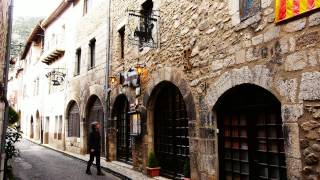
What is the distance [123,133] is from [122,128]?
177 mm

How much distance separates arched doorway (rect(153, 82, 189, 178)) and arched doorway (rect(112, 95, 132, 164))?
74.5 inches

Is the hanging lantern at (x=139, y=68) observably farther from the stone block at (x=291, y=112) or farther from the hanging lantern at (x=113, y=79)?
the stone block at (x=291, y=112)

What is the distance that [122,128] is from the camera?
10.6 meters

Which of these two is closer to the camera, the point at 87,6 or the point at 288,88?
the point at 288,88

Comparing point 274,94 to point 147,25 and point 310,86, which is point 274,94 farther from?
point 147,25

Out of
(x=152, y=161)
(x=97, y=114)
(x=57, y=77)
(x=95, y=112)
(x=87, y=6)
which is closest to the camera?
(x=152, y=161)

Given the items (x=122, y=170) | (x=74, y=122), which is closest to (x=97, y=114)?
(x=74, y=122)

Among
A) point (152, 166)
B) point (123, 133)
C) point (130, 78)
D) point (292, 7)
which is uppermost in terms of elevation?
point (292, 7)

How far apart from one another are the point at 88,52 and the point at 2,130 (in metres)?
7.45

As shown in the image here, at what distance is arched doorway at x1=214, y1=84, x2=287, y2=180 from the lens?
502 cm

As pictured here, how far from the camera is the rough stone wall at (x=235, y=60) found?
13.9ft

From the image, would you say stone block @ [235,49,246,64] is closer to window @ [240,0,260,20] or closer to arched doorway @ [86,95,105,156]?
window @ [240,0,260,20]

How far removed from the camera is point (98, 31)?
1249cm

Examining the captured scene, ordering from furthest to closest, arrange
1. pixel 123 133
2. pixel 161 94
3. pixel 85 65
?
pixel 85 65, pixel 123 133, pixel 161 94
